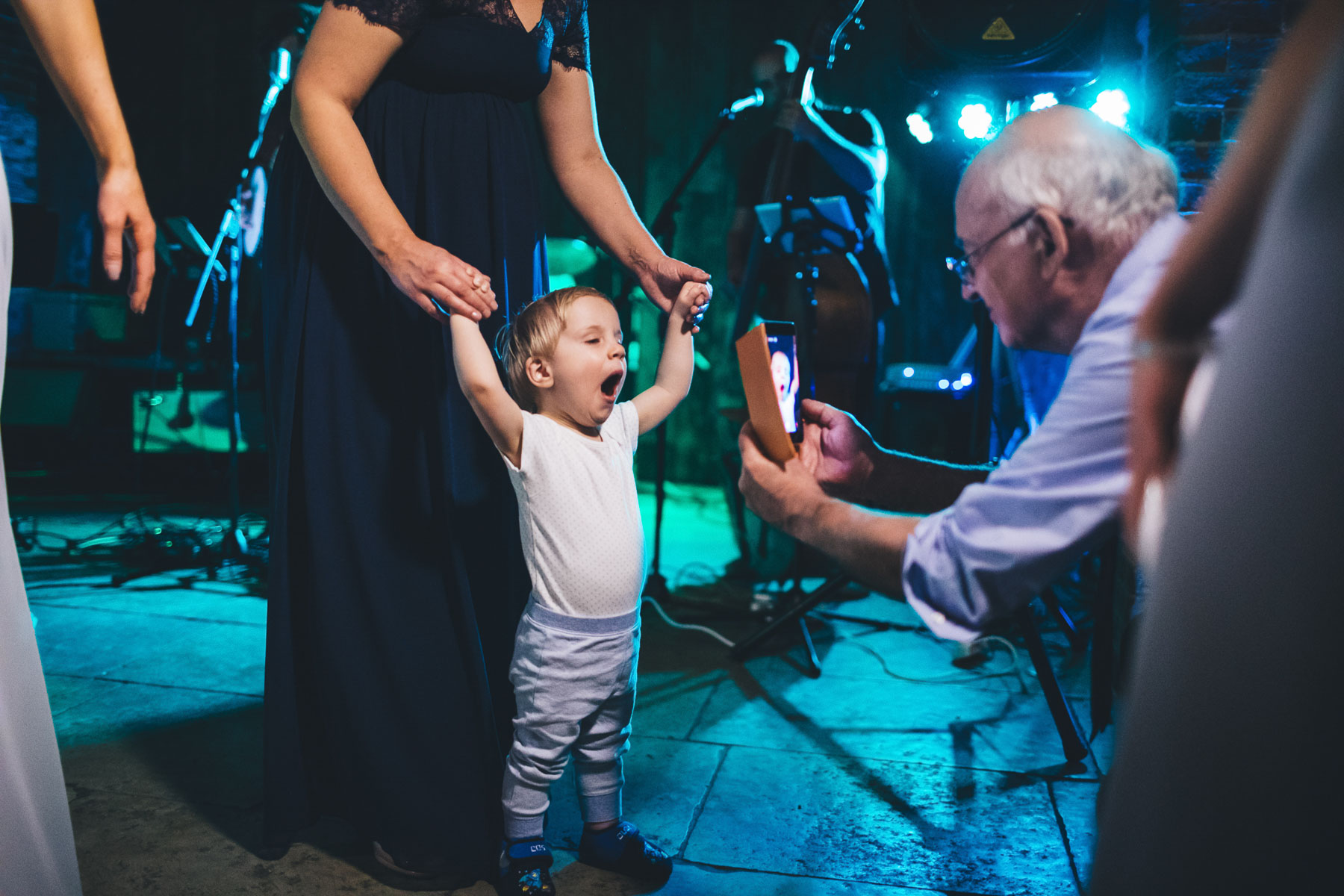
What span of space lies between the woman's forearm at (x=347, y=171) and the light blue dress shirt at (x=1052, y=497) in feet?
2.80

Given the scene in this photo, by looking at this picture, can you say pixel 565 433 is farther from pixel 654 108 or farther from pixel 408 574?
pixel 654 108

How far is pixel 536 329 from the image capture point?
1.45m

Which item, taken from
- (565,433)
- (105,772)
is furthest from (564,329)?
(105,772)

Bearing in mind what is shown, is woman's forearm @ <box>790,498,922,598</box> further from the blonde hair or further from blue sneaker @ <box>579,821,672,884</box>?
blue sneaker @ <box>579,821,672,884</box>

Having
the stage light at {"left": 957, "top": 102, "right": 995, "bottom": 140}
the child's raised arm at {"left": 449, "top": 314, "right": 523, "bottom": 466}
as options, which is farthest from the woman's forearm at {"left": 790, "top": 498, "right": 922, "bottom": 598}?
the stage light at {"left": 957, "top": 102, "right": 995, "bottom": 140}

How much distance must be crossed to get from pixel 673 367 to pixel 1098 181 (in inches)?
30.6

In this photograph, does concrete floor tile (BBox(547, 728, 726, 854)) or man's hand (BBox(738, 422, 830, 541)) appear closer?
man's hand (BBox(738, 422, 830, 541))

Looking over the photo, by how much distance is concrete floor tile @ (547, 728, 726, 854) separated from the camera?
1.62m

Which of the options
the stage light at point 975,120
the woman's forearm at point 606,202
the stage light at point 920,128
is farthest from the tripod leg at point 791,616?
the stage light at point 920,128

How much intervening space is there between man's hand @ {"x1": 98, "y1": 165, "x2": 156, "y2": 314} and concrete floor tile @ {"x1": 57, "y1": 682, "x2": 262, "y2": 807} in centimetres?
111

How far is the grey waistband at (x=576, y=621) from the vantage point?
54.4 inches

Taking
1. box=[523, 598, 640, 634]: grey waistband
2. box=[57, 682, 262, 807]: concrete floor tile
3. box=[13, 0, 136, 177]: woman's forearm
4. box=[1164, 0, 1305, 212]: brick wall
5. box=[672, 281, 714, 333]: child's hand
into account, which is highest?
box=[1164, 0, 1305, 212]: brick wall

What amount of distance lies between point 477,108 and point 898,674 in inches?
77.5

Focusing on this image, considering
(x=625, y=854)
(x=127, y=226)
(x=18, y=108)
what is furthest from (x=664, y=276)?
(x=18, y=108)
